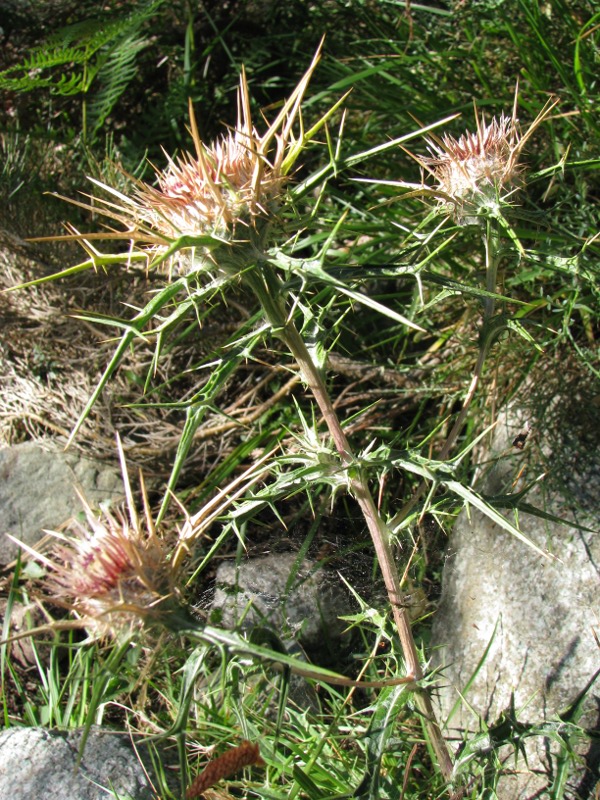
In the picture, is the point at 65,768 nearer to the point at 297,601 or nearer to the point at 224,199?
the point at 297,601

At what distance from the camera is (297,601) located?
2006 millimetres

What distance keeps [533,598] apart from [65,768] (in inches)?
45.5


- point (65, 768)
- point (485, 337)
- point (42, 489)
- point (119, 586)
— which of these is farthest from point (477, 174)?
point (42, 489)

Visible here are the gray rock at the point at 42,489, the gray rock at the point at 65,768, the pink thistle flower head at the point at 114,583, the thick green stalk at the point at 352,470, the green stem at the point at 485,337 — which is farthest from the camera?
the gray rock at the point at 42,489

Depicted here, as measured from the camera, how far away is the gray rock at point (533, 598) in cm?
163

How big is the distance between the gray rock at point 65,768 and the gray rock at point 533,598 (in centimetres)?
75

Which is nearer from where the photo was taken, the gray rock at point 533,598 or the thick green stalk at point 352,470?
the thick green stalk at point 352,470

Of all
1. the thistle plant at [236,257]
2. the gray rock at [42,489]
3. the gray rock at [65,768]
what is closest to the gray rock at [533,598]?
the thistle plant at [236,257]

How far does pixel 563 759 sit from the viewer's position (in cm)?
137

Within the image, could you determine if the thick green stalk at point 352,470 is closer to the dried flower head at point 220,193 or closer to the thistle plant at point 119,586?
the dried flower head at point 220,193

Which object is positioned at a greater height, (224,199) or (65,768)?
(224,199)

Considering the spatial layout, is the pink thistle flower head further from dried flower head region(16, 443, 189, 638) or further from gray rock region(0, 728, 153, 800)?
gray rock region(0, 728, 153, 800)

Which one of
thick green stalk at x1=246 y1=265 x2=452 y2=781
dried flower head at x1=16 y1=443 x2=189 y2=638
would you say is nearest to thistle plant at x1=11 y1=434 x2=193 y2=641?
dried flower head at x1=16 y1=443 x2=189 y2=638

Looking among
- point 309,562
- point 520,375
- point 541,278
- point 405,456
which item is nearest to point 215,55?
point 541,278
